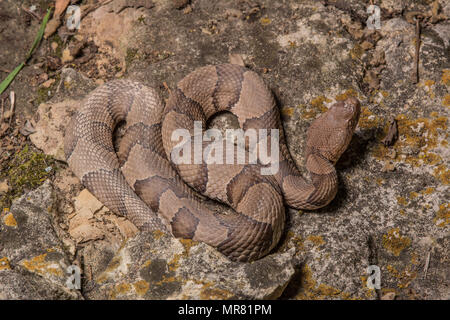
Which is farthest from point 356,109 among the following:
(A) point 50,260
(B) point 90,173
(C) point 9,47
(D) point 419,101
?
(C) point 9,47

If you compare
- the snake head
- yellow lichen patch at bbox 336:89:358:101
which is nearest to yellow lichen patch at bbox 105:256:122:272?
the snake head

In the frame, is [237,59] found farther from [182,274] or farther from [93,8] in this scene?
[182,274]

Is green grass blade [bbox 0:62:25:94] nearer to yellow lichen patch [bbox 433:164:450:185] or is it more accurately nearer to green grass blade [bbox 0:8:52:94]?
green grass blade [bbox 0:8:52:94]

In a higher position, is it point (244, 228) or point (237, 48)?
point (237, 48)

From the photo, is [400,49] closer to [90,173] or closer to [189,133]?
[189,133]

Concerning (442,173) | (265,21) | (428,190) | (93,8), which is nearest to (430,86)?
(442,173)

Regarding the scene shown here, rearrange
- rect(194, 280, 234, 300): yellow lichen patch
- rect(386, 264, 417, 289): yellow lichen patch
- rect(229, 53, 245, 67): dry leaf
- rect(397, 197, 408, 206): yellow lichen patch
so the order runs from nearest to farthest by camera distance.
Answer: rect(194, 280, 234, 300): yellow lichen patch, rect(386, 264, 417, 289): yellow lichen patch, rect(397, 197, 408, 206): yellow lichen patch, rect(229, 53, 245, 67): dry leaf
